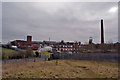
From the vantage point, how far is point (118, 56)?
17797mm

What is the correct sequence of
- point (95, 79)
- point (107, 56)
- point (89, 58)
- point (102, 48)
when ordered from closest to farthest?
point (95, 79), point (107, 56), point (89, 58), point (102, 48)

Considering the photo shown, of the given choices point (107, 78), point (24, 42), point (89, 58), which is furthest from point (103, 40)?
point (24, 42)

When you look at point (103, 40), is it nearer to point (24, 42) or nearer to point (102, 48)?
point (102, 48)

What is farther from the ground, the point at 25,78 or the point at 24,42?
the point at 24,42

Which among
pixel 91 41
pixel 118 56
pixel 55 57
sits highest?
pixel 91 41

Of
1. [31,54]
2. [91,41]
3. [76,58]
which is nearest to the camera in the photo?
[76,58]

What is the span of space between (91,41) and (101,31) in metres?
11.5

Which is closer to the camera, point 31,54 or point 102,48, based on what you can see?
point 31,54

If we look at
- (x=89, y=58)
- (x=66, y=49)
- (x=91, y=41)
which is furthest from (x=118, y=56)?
(x=66, y=49)

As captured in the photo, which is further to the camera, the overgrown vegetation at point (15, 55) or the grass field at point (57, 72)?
the overgrown vegetation at point (15, 55)

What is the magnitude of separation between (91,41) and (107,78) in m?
36.5

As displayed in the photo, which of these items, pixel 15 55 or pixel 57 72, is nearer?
pixel 57 72

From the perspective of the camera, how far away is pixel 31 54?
27.2 m

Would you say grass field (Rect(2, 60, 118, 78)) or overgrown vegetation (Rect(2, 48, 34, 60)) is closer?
grass field (Rect(2, 60, 118, 78))
